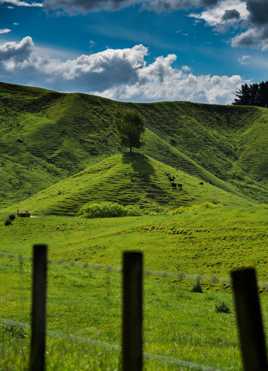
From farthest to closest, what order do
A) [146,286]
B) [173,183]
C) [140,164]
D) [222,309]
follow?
[140,164]
[173,183]
[146,286]
[222,309]

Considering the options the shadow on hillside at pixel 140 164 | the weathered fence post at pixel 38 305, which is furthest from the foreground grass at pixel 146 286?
the shadow on hillside at pixel 140 164

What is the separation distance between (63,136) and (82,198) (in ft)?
225

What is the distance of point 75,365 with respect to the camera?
31.1 feet

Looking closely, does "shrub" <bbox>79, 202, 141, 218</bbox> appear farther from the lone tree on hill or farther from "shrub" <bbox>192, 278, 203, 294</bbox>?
"shrub" <bbox>192, 278, 203, 294</bbox>

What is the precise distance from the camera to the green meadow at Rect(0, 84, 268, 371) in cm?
1352

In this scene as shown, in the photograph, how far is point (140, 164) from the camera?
15225 cm

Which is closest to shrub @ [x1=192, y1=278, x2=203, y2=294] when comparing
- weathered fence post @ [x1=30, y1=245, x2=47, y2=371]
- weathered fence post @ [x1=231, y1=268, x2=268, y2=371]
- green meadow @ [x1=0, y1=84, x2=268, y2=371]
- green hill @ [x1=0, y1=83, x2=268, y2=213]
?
green meadow @ [x1=0, y1=84, x2=268, y2=371]

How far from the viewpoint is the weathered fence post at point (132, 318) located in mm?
5375

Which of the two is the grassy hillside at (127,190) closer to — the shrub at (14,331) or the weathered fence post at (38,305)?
the shrub at (14,331)

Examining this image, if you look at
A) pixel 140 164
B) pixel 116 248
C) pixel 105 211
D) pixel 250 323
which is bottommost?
pixel 116 248

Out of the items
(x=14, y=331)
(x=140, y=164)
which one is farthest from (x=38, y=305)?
(x=140, y=164)

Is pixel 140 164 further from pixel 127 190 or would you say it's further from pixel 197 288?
pixel 197 288

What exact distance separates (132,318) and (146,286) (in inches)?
1289

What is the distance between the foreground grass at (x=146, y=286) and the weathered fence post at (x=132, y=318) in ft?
12.6
